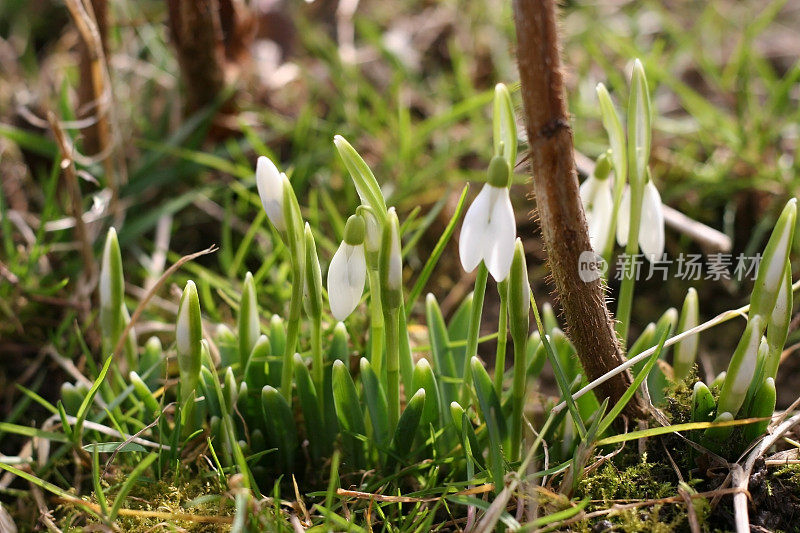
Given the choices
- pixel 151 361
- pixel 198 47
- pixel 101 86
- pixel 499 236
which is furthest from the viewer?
pixel 198 47

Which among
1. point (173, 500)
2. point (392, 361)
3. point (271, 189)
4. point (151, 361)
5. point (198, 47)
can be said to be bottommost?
point (173, 500)

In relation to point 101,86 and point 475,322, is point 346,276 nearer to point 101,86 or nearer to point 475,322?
point 475,322

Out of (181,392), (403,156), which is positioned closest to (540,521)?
(181,392)

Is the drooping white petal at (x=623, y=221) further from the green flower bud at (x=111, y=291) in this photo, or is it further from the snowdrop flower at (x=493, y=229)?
the green flower bud at (x=111, y=291)

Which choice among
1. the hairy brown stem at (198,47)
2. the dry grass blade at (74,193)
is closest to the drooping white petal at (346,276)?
the dry grass blade at (74,193)

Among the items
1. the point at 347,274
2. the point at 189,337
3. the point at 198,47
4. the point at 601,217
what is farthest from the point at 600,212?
the point at 198,47

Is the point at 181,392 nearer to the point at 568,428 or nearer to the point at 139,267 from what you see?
the point at 568,428
